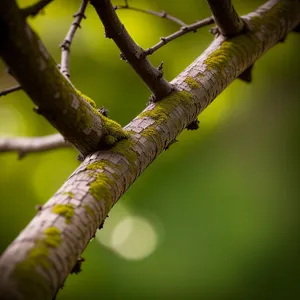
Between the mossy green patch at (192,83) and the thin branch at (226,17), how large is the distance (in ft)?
1.25

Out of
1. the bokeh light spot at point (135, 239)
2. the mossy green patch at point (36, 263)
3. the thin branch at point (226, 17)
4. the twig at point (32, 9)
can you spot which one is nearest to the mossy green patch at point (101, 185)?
the mossy green patch at point (36, 263)

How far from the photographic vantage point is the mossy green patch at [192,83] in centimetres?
177

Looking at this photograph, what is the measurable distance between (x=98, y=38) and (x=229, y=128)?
183 centimetres

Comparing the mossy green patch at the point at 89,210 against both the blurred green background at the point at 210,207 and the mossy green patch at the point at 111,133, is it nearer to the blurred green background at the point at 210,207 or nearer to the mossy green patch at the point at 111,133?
the mossy green patch at the point at 111,133

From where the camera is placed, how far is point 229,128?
4.81 m

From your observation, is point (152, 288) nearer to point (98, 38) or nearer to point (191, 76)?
point (98, 38)

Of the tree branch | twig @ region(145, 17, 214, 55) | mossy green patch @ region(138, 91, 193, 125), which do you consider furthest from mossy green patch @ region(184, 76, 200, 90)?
the tree branch

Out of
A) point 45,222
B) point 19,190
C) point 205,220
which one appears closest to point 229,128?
point 205,220

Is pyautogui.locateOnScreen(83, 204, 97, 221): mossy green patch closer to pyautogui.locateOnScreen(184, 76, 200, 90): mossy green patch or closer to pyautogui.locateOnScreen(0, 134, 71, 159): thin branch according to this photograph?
pyautogui.locateOnScreen(184, 76, 200, 90): mossy green patch

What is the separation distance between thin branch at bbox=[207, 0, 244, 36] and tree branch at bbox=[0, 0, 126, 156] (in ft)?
2.84

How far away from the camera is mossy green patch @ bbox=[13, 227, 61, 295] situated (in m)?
0.90

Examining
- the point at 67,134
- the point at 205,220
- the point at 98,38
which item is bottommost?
the point at 67,134

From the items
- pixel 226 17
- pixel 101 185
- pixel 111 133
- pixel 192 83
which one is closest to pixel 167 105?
pixel 192 83

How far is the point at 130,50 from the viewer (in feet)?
4.98
